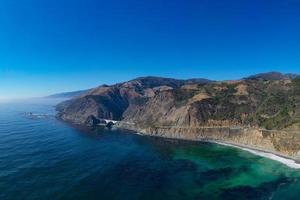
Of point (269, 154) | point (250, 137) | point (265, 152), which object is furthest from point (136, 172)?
point (250, 137)

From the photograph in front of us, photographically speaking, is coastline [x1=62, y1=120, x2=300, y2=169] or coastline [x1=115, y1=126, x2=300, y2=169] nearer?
coastline [x1=115, y1=126, x2=300, y2=169]

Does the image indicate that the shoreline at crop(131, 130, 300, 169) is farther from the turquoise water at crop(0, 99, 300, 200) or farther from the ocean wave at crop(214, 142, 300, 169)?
the turquoise water at crop(0, 99, 300, 200)

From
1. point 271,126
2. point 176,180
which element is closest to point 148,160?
point 176,180

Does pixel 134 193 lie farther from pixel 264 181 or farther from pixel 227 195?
pixel 264 181

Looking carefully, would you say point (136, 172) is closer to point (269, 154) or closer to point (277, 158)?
point (277, 158)

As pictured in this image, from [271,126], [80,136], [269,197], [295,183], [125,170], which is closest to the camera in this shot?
[269,197]

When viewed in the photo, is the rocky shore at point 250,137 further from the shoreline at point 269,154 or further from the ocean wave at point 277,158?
the ocean wave at point 277,158

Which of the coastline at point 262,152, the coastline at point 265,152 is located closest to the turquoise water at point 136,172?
the coastline at point 265,152

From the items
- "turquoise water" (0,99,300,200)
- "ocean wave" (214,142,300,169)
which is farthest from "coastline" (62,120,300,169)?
"turquoise water" (0,99,300,200)
